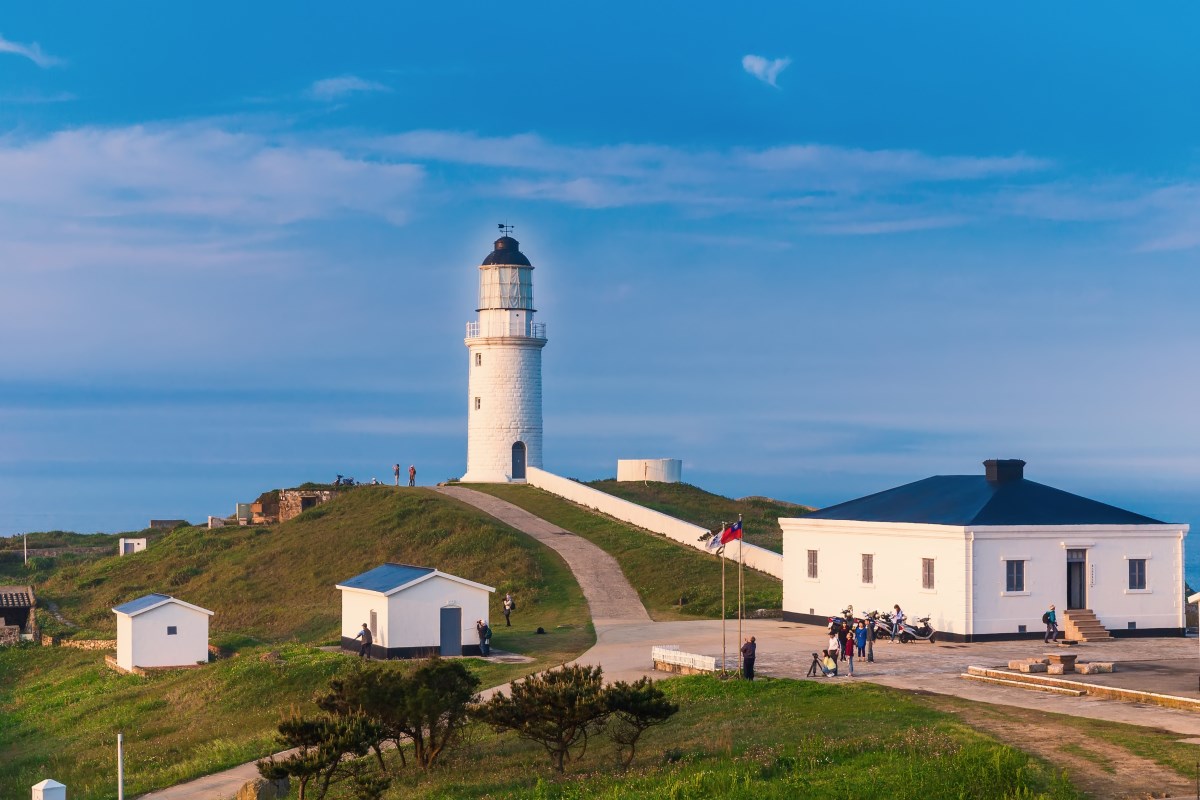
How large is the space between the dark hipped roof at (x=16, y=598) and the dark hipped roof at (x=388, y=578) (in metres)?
17.7

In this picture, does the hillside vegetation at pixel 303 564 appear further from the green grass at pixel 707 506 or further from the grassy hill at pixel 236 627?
the green grass at pixel 707 506

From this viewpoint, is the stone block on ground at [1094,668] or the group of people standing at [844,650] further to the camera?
the group of people standing at [844,650]

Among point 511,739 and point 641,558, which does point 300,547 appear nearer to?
point 641,558

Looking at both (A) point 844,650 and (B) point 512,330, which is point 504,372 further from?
(A) point 844,650

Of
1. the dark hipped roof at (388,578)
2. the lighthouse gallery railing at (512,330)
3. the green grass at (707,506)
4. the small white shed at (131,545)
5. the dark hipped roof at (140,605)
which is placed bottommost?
the dark hipped roof at (140,605)

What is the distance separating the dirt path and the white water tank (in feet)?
167

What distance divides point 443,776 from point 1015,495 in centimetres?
2199

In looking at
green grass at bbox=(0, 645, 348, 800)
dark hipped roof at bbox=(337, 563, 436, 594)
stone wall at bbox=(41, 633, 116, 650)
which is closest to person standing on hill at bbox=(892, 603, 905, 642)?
dark hipped roof at bbox=(337, 563, 436, 594)

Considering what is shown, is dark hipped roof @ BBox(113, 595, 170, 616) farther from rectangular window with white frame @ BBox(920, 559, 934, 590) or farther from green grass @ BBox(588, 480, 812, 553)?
green grass @ BBox(588, 480, 812, 553)

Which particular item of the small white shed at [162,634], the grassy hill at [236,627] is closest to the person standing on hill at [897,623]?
the grassy hill at [236,627]

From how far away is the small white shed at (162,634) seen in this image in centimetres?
4041

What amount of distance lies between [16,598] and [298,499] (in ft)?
83.0

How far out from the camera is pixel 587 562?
5288cm

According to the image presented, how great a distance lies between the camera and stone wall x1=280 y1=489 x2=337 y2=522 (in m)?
74.4
